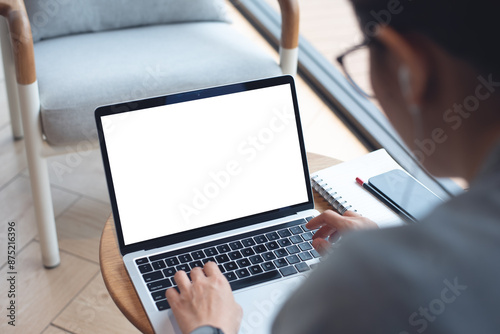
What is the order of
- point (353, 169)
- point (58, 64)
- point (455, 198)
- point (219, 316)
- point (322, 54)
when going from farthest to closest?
point (322, 54) → point (58, 64) → point (353, 169) → point (219, 316) → point (455, 198)

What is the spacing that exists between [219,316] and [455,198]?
0.42 metres

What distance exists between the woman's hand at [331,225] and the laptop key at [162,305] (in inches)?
9.9

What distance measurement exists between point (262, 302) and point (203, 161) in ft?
0.89

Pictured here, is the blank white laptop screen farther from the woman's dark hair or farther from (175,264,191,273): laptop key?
the woman's dark hair

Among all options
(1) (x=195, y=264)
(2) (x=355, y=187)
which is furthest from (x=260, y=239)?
(2) (x=355, y=187)

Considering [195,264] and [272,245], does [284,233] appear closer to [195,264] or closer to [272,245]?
[272,245]

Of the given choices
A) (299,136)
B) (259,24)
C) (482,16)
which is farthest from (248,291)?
(259,24)

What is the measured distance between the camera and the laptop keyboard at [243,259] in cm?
92

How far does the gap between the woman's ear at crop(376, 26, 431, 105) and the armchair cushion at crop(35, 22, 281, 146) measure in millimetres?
1005

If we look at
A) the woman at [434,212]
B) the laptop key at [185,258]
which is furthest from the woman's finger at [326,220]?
the woman at [434,212]

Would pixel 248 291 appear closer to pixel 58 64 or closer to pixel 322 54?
pixel 58 64

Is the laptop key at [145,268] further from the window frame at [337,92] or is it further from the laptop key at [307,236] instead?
the window frame at [337,92]

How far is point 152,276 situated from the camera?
0.92 metres

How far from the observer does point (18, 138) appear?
200cm
